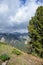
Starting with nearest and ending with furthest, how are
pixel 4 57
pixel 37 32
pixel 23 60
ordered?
pixel 4 57
pixel 23 60
pixel 37 32

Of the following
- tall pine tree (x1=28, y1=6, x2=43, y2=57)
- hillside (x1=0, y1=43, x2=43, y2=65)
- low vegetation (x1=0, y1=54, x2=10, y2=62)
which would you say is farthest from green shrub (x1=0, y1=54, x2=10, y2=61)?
tall pine tree (x1=28, y1=6, x2=43, y2=57)

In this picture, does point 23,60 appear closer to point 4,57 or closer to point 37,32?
point 4,57

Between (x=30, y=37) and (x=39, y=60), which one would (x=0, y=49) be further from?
(x=30, y=37)

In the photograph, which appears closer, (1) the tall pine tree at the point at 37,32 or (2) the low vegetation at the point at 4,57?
(2) the low vegetation at the point at 4,57

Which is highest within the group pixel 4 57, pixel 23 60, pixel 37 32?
pixel 37 32

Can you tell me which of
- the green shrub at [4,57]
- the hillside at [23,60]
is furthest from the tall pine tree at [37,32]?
the green shrub at [4,57]

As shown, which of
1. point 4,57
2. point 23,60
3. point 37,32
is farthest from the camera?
point 37,32

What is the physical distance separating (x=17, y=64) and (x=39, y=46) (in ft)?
68.6

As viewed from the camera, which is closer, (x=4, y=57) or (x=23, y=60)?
(x=4, y=57)

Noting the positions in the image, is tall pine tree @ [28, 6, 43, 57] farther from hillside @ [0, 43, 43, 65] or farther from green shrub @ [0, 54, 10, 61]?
green shrub @ [0, 54, 10, 61]

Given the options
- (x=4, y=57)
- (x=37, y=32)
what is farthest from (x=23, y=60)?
(x=37, y=32)

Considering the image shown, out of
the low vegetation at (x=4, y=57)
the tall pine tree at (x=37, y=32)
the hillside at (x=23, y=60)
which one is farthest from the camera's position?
the tall pine tree at (x=37, y=32)

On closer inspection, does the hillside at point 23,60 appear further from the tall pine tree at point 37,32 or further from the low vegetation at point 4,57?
the tall pine tree at point 37,32

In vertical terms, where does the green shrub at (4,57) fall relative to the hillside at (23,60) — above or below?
above
